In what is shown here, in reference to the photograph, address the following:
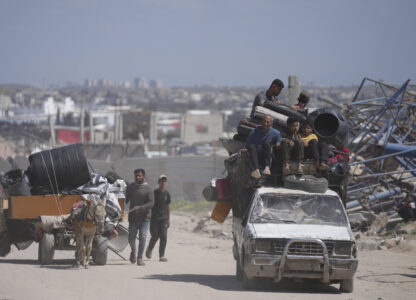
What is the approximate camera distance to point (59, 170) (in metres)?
15.7

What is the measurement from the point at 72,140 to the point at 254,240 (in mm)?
88360

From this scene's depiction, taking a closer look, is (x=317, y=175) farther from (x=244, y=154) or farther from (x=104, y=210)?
(x=104, y=210)

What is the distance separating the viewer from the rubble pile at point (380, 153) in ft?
76.1

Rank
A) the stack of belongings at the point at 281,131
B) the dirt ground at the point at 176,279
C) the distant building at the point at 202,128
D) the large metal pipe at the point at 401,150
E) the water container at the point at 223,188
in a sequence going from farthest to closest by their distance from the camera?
the distant building at the point at 202,128 → the large metal pipe at the point at 401,150 → the water container at the point at 223,188 → the stack of belongings at the point at 281,131 → the dirt ground at the point at 176,279

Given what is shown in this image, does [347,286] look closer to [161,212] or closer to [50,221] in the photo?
[161,212]

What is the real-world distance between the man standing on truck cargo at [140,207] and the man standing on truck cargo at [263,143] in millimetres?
3330

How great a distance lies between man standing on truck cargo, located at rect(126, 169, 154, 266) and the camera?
15.7 m

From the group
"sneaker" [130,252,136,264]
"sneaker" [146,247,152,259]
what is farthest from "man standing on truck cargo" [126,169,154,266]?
"sneaker" [146,247,152,259]

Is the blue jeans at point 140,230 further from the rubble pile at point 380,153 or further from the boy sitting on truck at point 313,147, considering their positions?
the rubble pile at point 380,153

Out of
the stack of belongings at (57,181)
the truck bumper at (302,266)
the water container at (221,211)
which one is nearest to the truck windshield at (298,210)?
the truck bumper at (302,266)

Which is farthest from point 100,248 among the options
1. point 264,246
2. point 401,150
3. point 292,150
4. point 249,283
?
point 401,150

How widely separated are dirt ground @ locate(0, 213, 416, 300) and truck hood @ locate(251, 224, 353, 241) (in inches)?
35.3

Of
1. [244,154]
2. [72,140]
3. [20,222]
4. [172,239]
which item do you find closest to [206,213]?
[172,239]

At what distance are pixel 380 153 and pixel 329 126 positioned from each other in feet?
34.0
